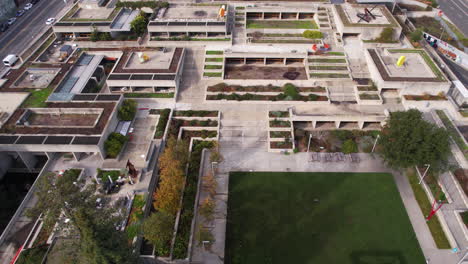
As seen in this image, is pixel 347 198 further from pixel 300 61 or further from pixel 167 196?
pixel 300 61

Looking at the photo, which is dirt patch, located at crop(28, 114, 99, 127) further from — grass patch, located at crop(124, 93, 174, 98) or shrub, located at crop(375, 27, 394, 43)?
shrub, located at crop(375, 27, 394, 43)

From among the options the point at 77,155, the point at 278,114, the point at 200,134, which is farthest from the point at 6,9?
the point at 278,114

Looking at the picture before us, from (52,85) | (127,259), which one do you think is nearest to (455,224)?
(127,259)

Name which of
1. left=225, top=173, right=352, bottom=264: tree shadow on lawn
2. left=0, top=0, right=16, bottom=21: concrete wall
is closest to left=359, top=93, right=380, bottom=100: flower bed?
left=225, top=173, right=352, bottom=264: tree shadow on lawn

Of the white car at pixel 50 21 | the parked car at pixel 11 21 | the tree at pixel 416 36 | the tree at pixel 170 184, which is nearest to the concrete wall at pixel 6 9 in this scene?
the parked car at pixel 11 21

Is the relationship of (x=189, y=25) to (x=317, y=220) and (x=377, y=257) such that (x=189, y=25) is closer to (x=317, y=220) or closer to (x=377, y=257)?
(x=317, y=220)
